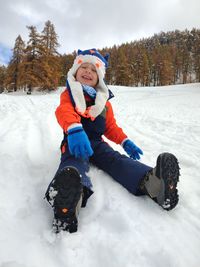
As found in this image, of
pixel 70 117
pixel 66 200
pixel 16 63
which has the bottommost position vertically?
pixel 66 200

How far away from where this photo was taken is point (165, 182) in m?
1.98

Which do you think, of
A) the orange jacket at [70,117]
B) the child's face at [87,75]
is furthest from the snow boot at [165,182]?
the child's face at [87,75]

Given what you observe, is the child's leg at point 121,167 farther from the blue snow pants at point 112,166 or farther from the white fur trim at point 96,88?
the white fur trim at point 96,88

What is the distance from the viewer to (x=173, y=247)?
1654 millimetres

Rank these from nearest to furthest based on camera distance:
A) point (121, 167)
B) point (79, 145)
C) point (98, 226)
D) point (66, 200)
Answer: point (66, 200) → point (98, 226) → point (79, 145) → point (121, 167)

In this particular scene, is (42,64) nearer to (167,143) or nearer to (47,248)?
(167,143)

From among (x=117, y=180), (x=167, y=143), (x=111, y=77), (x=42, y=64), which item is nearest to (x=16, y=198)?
(x=117, y=180)

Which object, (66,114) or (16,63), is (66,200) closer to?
(66,114)

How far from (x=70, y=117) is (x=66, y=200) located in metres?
0.99

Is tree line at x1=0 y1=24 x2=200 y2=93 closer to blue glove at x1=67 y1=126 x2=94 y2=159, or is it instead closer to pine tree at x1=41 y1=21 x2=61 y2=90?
pine tree at x1=41 y1=21 x2=61 y2=90

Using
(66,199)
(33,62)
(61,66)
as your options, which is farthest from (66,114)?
(61,66)

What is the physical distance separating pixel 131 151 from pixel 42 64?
85.4 ft

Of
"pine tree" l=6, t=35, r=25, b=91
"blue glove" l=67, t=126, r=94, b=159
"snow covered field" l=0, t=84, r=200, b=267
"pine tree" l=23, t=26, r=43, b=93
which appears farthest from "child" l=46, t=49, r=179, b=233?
"pine tree" l=6, t=35, r=25, b=91

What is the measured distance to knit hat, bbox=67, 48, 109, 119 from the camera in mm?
2808
